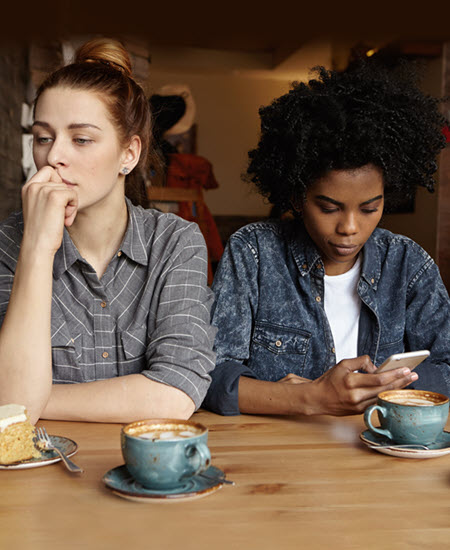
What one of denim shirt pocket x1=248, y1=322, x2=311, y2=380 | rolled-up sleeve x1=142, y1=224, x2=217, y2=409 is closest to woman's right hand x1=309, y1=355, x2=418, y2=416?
rolled-up sleeve x1=142, y1=224, x2=217, y2=409

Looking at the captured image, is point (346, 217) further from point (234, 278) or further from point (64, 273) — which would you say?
point (64, 273)

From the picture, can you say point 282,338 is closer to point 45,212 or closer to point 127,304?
point 127,304

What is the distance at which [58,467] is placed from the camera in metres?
0.93

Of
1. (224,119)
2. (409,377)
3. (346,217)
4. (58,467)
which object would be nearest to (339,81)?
(346,217)

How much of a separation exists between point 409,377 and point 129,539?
666 mm

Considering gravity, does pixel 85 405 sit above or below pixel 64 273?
below

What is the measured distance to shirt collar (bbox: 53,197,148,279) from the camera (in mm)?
1445

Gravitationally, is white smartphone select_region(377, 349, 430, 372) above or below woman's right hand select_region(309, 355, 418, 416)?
above

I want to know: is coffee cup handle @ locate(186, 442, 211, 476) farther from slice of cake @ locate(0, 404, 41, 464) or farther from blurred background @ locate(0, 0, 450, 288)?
blurred background @ locate(0, 0, 450, 288)

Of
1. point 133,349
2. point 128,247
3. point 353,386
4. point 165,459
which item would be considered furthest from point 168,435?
point 128,247

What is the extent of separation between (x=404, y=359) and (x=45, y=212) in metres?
0.76

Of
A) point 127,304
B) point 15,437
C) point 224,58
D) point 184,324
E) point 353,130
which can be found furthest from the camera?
point 224,58

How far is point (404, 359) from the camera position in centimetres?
113

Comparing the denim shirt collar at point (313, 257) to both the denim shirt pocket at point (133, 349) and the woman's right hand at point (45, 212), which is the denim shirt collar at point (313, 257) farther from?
the woman's right hand at point (45, 212)
